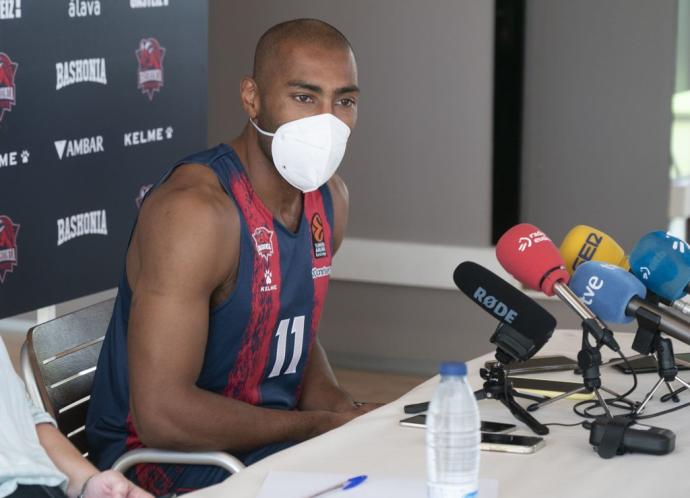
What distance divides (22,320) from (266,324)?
12.3ft

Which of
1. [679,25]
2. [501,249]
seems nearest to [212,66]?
[679,25]

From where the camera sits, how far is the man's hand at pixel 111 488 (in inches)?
77.4

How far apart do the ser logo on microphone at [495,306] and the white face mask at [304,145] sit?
0.62m

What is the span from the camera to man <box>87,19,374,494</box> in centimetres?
237

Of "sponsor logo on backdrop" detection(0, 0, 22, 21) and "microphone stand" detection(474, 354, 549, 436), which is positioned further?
"sponsor logo on backdrop" detection(0, 0, 22, 21)

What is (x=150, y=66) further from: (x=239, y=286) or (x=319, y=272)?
(x=239, y=286)

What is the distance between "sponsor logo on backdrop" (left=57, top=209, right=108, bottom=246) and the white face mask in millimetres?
1173

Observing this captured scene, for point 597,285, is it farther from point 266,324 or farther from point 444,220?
point 444,220

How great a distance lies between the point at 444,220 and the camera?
558cm

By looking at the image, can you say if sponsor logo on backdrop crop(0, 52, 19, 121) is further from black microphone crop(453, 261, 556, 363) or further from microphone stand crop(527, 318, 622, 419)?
microphone stand crop(527, 318, 622, 419)

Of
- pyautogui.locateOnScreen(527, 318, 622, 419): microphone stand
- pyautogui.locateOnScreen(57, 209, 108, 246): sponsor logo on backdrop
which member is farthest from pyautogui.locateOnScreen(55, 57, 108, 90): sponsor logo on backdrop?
pyautogui.locateOnScreen(527, 318, 622, 419): microphone stand

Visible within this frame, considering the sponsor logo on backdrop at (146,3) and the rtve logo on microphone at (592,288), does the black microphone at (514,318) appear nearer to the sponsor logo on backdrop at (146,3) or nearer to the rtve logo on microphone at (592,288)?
the rtve logo on microphone at (592,288)

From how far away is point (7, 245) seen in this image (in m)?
3.35

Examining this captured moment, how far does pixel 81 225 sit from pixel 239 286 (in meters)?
1.31
